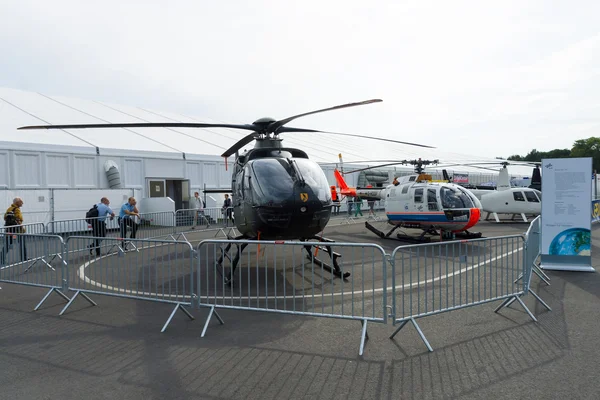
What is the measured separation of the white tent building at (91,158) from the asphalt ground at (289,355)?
39.1ft

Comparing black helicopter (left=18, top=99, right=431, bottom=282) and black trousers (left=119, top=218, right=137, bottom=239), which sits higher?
black helicopter (left=18, top=99, right=431, bottom=282)

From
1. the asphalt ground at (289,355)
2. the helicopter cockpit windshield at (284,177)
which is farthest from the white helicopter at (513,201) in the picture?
the helicopter cockpit windshield at (284,177)

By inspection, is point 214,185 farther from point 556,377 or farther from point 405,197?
point 556,377

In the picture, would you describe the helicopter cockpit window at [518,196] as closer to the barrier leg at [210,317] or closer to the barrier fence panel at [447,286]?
the barrier fence panel at [447,286]

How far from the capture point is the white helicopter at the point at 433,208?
1328 cm

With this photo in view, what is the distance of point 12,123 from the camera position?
18.6 meters

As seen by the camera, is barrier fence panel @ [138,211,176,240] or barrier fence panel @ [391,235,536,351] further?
barrier fence panel @ [138,211,176,240]

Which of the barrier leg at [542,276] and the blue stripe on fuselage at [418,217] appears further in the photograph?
the blue stripe on fuselage at [418,217]

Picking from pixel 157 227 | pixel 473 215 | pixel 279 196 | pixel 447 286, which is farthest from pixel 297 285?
pixel 157 227

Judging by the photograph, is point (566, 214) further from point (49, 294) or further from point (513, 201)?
point (513, 201)

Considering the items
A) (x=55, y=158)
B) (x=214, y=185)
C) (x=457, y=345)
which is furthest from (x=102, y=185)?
(x=457, y=345)

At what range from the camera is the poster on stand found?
8906 millimetres

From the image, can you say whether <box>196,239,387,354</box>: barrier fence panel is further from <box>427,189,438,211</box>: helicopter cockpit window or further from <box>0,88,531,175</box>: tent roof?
<box>0,88,531,175</box>: tent roof

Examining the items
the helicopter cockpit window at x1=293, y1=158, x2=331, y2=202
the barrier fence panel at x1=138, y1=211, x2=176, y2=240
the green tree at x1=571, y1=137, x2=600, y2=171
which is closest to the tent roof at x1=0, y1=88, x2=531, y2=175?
the barrier fence panel at x1=138, y1=211, x2=176, y2=240
